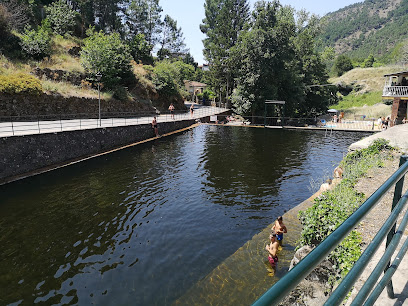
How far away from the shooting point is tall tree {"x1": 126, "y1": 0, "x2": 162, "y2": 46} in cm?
5780

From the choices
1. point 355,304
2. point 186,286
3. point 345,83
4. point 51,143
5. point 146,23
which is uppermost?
point 146,23

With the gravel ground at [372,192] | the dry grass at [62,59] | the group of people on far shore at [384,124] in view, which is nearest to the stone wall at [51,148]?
the dry grass at [62,59]

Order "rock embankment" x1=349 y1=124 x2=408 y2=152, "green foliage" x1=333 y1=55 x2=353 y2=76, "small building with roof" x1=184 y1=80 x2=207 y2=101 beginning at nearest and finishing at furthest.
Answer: "rock embankment" x1=349 y1=124 x2=408 y2=152 → "small building with roof" x1=184 y1=80 x2=207 y2=101 → "green foliage" x1=333 y1=55 x2=353 y2=76

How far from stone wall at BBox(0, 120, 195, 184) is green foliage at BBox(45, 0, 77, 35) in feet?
73.6

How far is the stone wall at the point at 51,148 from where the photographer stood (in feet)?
54.3

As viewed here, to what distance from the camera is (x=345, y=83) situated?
70938 mm

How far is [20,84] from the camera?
24000mm

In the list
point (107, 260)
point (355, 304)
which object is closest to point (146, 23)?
point (107, 260)

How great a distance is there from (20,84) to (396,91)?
38.3 m

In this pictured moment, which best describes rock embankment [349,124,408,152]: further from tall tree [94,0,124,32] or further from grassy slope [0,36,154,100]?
tall tree [94,0,124,32]

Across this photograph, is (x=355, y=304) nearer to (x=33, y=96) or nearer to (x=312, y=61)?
(x=33, y=96)

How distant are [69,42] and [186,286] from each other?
3850 cm

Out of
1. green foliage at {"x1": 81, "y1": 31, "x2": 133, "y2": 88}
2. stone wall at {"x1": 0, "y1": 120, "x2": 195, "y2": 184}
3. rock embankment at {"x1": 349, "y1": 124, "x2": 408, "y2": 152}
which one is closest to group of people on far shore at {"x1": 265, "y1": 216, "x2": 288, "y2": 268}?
rock embankment at {"x1": 349, "y1": 124, "x2": 408, "y2": 152}

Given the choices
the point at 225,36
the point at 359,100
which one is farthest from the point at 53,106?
the point at 359,100
